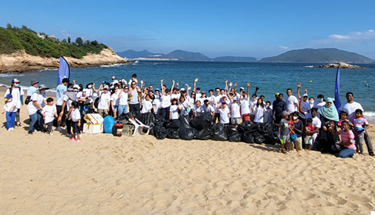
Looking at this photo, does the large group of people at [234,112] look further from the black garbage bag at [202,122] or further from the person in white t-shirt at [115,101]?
the black garbage bag at [202,122]

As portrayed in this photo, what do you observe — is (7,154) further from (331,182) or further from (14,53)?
(14,53)

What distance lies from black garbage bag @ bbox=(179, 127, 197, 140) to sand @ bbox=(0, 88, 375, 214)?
425 millimetres

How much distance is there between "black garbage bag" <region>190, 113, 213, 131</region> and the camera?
7.77 m

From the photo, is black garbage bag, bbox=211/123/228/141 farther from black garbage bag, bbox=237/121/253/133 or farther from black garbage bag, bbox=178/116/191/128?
black garbage bag, bbox=178/116/191/128

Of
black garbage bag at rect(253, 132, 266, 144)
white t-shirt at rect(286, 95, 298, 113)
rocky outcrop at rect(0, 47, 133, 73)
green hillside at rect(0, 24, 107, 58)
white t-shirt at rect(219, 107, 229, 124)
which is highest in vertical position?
green hillside at rect(0, 24, 107, 58)

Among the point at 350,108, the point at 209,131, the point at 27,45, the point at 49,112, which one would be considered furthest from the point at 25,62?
the point at 350,108

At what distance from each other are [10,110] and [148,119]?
156 inches

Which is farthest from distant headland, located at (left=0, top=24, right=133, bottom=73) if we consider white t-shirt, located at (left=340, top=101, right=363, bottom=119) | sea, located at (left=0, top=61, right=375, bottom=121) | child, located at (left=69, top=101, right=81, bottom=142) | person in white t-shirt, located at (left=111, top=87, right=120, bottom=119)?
white t-shirt, located at (left=340, top=101, right=363, bottom=119)

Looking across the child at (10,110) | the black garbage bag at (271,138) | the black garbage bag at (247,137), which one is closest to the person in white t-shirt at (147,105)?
the black garbage bag at (247,137)

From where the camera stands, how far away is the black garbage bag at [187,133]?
745 cm

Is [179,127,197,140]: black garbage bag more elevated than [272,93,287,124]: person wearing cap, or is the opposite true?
[272,93,287,124]: person wearing cap

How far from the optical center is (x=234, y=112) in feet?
26.6

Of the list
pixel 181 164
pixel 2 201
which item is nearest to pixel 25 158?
pixel 2 201

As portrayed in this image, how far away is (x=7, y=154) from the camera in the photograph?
552 centimetres
